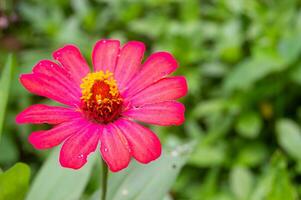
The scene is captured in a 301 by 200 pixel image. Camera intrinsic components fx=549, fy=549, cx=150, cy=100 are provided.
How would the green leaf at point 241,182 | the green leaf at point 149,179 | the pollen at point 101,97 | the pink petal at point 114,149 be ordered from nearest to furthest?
the pink petal at point 114,149
the pollen at point 101,97
the green leaf at point 149,179
the green leaf at point 241,182

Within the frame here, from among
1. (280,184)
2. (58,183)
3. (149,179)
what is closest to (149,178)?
(149,179)

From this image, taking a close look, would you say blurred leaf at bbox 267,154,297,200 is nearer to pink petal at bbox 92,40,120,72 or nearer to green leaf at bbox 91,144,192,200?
green leaf at bbox 91,144,192,200

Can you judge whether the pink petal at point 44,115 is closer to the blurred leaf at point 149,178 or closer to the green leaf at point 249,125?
the blurred leaf at point 149,178

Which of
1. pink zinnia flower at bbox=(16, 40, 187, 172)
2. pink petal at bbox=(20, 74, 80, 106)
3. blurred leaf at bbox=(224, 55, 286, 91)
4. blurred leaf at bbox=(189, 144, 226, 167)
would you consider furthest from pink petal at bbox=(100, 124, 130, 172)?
blurred leaf at bbox=(224, 55, 286, 91)

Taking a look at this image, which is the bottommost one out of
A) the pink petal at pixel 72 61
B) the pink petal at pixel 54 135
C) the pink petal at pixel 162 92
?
the pink petal at pixel 162 92

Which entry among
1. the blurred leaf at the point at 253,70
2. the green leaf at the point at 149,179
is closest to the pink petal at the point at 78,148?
the green leaf at the point at 149,179

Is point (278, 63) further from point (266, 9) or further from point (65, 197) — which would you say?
point (65, 197)

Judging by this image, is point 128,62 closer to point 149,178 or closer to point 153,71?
point 153,71
